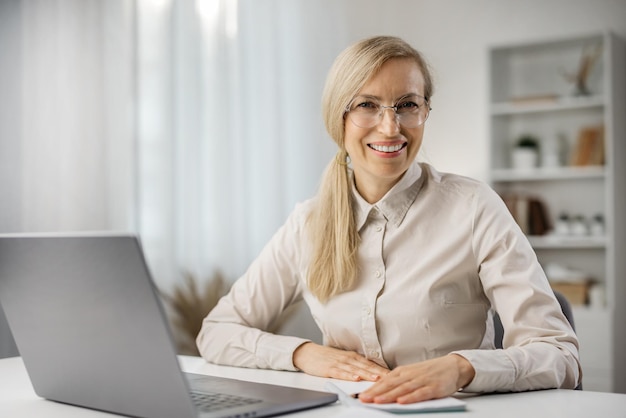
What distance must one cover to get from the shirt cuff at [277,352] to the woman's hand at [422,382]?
40 centimetres

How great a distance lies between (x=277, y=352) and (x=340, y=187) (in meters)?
0.42

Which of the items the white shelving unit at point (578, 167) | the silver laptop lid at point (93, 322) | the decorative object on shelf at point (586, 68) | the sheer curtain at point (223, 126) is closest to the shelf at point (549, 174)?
the white shelving unit at point (578, 167)

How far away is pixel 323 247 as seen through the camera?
1704mm

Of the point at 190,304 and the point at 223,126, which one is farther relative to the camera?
the point at 223,126

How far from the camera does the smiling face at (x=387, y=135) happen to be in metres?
1.61

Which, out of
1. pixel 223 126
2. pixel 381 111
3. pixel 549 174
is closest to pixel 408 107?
pixel 381 111

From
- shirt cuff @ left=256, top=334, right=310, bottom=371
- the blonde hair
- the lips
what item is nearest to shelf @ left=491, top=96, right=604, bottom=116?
the blonde hair

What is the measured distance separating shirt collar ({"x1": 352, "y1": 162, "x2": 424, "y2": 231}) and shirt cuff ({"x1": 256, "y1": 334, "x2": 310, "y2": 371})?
308mm

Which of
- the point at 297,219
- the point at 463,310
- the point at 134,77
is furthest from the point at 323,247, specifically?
the point at 134,77

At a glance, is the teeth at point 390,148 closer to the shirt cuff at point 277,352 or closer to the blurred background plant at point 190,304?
the shirt cuff at point 277,352

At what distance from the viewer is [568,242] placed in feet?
13.5

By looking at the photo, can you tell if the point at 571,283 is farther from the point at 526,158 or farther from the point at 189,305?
the point at 189,305

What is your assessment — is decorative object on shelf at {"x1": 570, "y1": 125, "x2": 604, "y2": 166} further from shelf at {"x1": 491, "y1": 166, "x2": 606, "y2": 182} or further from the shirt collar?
the shirt collar

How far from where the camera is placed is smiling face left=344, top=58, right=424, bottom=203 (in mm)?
1608
